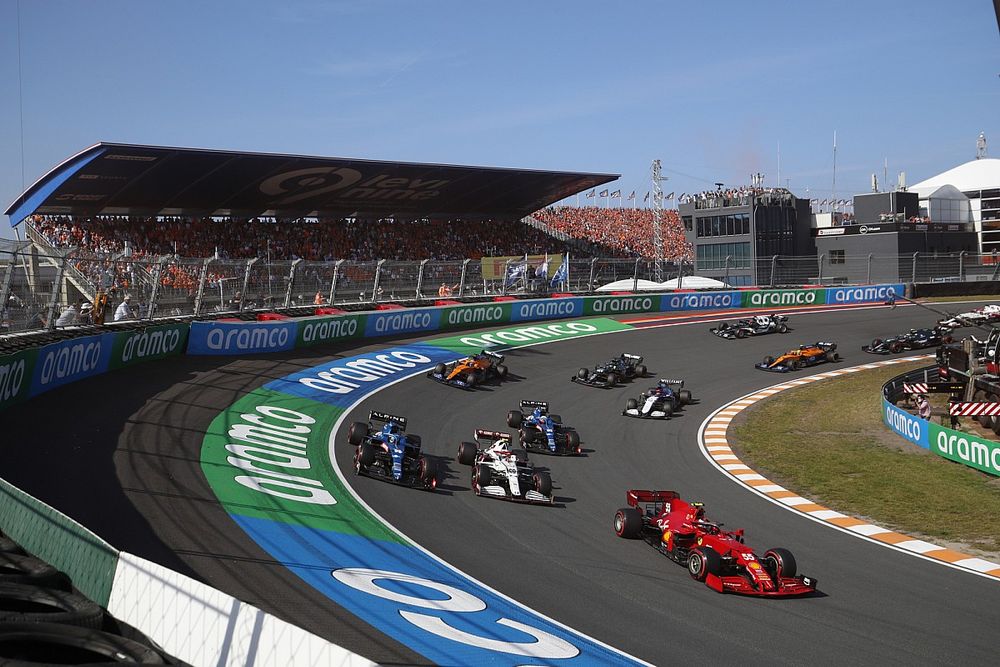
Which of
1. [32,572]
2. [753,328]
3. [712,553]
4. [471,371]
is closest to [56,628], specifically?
[32,572]

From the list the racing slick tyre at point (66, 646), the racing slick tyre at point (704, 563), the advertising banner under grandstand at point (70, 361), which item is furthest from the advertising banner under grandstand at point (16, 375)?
the racing slick tyre at point (704, 563)

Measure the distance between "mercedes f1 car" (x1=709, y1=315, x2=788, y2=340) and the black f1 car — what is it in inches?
134

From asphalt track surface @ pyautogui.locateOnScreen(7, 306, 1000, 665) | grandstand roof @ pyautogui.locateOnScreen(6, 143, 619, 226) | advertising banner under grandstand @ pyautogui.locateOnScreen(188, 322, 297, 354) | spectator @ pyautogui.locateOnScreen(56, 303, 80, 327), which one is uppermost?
grandstand roof @ pyautogui.locateOnScreen(6, 143, 619, 226)

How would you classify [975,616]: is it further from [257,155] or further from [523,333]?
[257,155]

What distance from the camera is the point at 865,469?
1692 centimetres

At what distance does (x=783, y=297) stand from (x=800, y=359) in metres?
14.2

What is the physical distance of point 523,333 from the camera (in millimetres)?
32812

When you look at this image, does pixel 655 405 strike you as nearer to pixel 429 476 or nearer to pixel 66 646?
pixel 429 476

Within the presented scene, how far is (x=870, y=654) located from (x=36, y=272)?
1638 cm

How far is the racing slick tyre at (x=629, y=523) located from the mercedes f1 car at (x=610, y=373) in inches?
483

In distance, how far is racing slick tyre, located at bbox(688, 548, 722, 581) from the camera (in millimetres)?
10555

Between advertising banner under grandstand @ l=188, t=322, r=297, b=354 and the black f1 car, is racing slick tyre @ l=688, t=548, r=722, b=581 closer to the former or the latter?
advertising banner under grandstand @ l=188, t=322, r=297, b=354

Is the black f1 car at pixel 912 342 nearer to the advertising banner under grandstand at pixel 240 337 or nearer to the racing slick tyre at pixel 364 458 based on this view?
the advertising banner under grandstand at pixel 240 337

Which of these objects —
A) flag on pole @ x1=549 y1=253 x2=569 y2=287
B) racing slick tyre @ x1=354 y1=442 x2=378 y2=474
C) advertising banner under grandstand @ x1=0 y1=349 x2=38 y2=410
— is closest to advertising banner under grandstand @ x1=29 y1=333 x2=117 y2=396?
advertising banner under grandstand @ x1=0 y1=349 x2=38 y2=410
